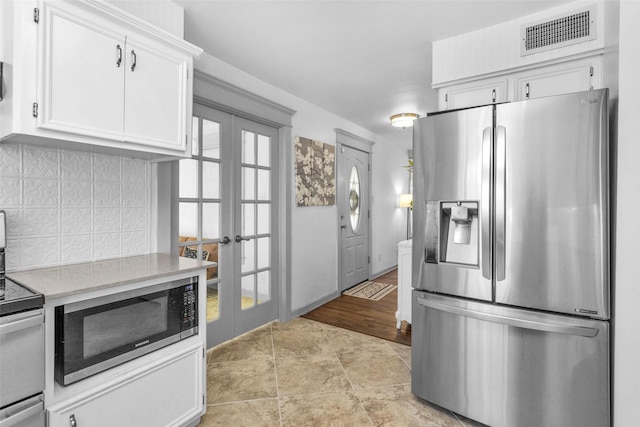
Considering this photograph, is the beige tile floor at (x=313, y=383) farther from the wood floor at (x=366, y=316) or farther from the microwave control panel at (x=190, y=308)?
the microwave control panel at (x=190, y=308)

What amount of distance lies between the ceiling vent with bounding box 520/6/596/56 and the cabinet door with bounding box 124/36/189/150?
221cm

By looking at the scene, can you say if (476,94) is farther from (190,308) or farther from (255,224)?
(190,308)

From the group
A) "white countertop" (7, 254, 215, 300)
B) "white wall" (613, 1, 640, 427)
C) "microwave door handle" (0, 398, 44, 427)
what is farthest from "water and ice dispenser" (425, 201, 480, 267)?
"microwave door handle" (0, 398, 44, 427)

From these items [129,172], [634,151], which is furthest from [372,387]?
[129,172]

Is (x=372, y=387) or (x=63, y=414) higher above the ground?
(x=63, y=414)

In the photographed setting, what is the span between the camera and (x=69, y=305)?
4.31 feet

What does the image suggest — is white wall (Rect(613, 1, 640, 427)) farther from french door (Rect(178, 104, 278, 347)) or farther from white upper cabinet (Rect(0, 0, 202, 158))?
french door (Rect(178, 104, 278, 347))

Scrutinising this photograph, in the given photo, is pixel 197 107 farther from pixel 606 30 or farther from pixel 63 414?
pixel 606 30

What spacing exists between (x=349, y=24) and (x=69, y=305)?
230 centimetres

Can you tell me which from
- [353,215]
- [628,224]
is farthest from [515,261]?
[353,215]

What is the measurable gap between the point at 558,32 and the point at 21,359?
3217 mm

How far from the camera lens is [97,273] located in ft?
5.21

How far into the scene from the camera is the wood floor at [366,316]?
128 inches

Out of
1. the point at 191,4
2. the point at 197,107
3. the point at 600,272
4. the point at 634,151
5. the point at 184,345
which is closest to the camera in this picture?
the point at 634,151
